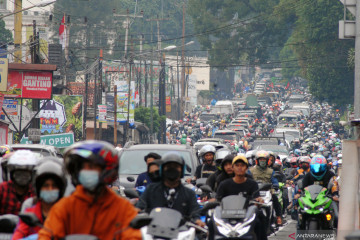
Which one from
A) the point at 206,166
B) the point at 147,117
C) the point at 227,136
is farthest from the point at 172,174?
the point at 147,117

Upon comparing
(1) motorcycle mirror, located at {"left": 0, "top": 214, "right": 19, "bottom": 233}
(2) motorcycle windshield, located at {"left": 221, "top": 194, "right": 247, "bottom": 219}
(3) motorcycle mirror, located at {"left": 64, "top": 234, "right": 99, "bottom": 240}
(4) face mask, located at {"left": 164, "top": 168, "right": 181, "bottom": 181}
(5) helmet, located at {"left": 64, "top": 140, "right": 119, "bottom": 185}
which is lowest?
(2) motorcycle windshield, located at {"left": 221, "top": 194, "right": 247, "bottom": 219}

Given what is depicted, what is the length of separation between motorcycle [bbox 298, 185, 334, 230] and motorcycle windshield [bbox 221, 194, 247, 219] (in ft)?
7.19

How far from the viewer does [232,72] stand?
12444cm

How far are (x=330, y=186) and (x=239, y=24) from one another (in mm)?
72263

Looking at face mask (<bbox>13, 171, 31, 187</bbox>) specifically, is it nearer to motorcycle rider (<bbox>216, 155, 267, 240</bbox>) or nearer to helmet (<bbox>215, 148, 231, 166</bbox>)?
motorcycle rider (<bbox>216, 155, 267, 240</bbox>)

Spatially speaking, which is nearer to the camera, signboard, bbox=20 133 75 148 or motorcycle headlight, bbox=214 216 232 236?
motorcycle headlight, bbox=214 216 232 236

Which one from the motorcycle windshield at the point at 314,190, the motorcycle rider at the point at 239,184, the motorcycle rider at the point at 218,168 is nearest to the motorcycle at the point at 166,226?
the motorcycle rider at the point at 239,184

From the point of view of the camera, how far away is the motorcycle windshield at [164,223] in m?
6.96

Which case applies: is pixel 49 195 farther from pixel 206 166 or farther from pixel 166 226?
pixel 206 166

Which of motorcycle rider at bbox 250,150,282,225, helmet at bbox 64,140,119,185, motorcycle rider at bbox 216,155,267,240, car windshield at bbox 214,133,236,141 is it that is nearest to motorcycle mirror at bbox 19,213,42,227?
helmet at bbox 64,140,119,185

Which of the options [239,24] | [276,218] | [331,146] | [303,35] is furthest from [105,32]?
[276,218]

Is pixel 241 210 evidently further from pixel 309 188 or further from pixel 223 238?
pixel 309 188

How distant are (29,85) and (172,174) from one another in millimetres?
32275

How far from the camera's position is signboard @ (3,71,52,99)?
127ft
